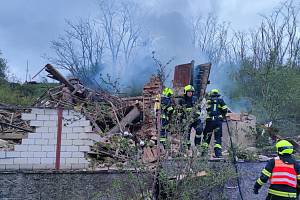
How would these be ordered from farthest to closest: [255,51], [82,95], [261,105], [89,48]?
[89,48] < [255,51] < [261,105] < [82,95]

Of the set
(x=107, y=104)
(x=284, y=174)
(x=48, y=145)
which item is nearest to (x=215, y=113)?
(x=284, y=174)

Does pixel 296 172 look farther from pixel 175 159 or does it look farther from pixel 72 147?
pixel 72 147

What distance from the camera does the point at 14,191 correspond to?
737cm

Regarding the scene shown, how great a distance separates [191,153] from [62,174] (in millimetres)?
2608

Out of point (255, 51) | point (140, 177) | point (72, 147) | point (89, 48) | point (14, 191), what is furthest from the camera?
point (89, 48)

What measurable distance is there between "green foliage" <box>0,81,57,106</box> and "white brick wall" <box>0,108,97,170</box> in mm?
10891

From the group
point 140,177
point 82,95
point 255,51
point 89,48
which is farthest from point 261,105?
point 89,48

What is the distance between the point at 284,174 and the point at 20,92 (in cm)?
1812

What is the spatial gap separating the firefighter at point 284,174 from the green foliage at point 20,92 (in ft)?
44.7

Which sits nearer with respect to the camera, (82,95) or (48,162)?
(48,162)

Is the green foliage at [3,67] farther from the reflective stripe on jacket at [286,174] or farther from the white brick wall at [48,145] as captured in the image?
the reflective stripe on jacket at [286,174]

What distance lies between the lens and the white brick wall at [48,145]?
25.3 feet

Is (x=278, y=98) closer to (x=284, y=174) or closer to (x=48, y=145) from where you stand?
(x=284, y=174)

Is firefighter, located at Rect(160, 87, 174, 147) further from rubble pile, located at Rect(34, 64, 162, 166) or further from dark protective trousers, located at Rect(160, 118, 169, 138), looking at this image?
rubble pile, located at Rect(34, 64, 162, 166)
